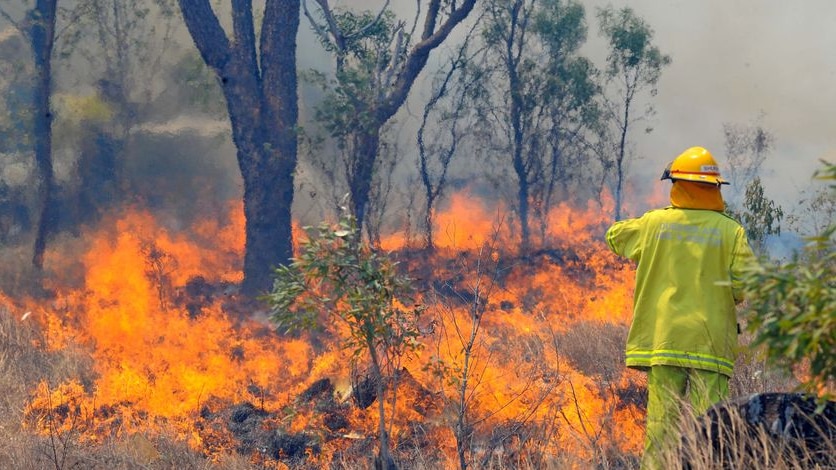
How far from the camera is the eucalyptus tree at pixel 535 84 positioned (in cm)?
2294

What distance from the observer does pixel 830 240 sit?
8.34 ft

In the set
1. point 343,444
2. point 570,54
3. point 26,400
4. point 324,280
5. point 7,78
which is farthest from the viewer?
point 570,54

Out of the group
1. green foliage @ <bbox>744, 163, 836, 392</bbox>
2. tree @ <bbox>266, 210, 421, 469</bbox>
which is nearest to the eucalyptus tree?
tree @ <bbox>266, 210, 421, 469</bbox>

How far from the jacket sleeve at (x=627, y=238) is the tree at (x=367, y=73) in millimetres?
10486

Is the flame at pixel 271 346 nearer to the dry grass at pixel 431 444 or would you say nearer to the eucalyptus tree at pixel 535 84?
the dry grass at pixel 431 444

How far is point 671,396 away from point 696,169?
3.95 ft

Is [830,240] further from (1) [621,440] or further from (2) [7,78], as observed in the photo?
(2) [7,78]

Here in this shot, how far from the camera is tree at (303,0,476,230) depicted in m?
15.1

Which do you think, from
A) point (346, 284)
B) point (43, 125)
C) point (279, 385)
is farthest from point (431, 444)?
point (43, 125)

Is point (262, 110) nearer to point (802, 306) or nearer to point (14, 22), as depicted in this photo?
point (14, 22)

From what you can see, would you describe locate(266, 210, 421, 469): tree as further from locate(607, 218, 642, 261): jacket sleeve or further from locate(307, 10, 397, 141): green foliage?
locate(307, 10, 397, 141): green foliage

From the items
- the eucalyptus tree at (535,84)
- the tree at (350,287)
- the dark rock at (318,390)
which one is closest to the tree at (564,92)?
the eucalyptus tree at (535,84)

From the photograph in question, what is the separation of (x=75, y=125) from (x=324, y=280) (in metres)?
19.5

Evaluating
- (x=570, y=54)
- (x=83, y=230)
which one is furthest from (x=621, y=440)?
(x=570, y=54)
